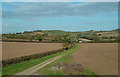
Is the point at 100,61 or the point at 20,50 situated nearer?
the point at 100,61

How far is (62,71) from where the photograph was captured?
14.6 metres

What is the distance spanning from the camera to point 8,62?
2667cm

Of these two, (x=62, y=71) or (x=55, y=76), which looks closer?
(x=55, y=76)

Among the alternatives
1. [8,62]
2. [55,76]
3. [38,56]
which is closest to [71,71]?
[55,76]

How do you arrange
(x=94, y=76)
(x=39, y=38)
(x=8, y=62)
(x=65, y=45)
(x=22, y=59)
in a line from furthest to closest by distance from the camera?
(x=39, y=38)
(x=65, y=45)
(x=22, y=59)
(x=8, y=62)
(x=94, y=76)

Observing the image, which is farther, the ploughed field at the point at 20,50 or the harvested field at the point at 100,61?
the ploughed field at the point at 20,50

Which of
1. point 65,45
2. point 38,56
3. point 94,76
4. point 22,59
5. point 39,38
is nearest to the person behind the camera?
point 94,76

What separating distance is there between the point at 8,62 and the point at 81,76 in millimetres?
18665

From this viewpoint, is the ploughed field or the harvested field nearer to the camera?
the harvested field

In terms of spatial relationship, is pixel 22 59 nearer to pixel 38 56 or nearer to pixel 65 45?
pixel 38 56

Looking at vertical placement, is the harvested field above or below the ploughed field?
above

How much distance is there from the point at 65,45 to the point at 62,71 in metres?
40.5

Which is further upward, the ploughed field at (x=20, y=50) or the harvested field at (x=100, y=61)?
the harvested field at (x=100, y=61)

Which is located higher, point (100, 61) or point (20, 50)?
point (100, 61)
